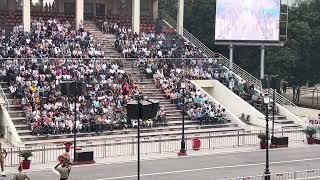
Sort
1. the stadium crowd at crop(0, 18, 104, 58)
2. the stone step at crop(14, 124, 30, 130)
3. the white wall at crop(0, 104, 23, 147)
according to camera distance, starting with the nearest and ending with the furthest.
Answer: the white wall at crop(0, 104, 23, 147) < the stone step at crop(14, 124, 30, 130) < the stadium crowd at crop(0, 18, 104, 58)

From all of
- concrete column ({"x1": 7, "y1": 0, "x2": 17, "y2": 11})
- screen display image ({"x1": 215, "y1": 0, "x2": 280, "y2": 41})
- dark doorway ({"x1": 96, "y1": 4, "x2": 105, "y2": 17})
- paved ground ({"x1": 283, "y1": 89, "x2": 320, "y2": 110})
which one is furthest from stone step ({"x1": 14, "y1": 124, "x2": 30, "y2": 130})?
paved ground ({"x1": 283, "y1": 89, "x2": 320, "y2": 110})

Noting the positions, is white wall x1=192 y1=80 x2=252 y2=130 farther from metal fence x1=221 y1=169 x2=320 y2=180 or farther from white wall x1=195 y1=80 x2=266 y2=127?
metal fence x1=221 y1=169 x2=320 y2=180

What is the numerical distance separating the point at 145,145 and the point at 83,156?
19.8 ft

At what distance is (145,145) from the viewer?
3350cm

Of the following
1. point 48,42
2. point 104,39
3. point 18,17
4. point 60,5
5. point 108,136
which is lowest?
point 108,136

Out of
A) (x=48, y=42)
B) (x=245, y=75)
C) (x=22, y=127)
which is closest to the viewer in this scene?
(x=22, y=127)

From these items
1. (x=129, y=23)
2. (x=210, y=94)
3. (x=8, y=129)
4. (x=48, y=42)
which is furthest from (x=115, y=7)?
(x=8, y=129)

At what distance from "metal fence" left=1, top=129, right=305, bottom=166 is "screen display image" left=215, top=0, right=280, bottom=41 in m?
12.0

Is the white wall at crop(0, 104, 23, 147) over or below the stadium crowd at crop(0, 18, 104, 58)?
below

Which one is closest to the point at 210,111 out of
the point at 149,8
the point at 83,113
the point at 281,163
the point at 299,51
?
the point at 83,113

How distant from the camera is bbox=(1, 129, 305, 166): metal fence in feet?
97.6

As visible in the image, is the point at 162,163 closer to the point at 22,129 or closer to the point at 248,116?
the point at 22,129

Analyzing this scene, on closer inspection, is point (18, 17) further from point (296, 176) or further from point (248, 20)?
point (296, 176)

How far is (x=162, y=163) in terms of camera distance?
28938mm
